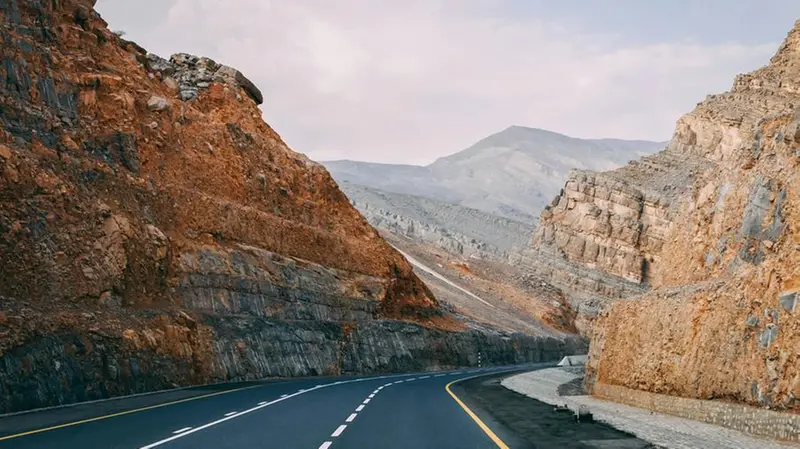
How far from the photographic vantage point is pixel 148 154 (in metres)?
45.9

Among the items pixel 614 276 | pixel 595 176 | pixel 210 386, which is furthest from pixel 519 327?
pixel 210 386

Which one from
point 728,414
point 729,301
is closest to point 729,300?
point 729,301

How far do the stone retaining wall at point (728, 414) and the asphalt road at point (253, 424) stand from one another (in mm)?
5553

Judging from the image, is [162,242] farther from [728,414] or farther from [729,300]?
[728,414]

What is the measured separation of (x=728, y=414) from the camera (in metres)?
18.3

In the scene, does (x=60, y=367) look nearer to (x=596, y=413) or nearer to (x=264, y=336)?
(x=596, y=413)

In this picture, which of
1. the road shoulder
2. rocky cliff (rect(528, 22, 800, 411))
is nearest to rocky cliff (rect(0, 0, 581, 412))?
the road shoulder

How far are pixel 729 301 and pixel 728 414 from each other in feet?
11.0

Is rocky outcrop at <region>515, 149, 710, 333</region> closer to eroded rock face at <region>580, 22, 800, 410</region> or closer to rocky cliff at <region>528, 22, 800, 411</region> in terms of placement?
eroded rock face at <region>580, 22, 800, 410</region>

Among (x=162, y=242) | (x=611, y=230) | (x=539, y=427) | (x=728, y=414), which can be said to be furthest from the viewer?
(x=611, y=230)

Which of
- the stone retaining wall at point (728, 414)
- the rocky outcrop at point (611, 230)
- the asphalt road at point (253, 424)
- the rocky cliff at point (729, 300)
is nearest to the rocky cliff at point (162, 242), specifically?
the asphalt road at point (253, 424)

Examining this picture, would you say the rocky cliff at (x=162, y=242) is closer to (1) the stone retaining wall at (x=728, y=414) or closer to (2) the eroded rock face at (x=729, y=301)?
(1) the stone retaining wall at (x=728, y=414)

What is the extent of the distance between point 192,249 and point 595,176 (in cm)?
9338

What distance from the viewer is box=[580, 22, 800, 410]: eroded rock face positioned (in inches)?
690
